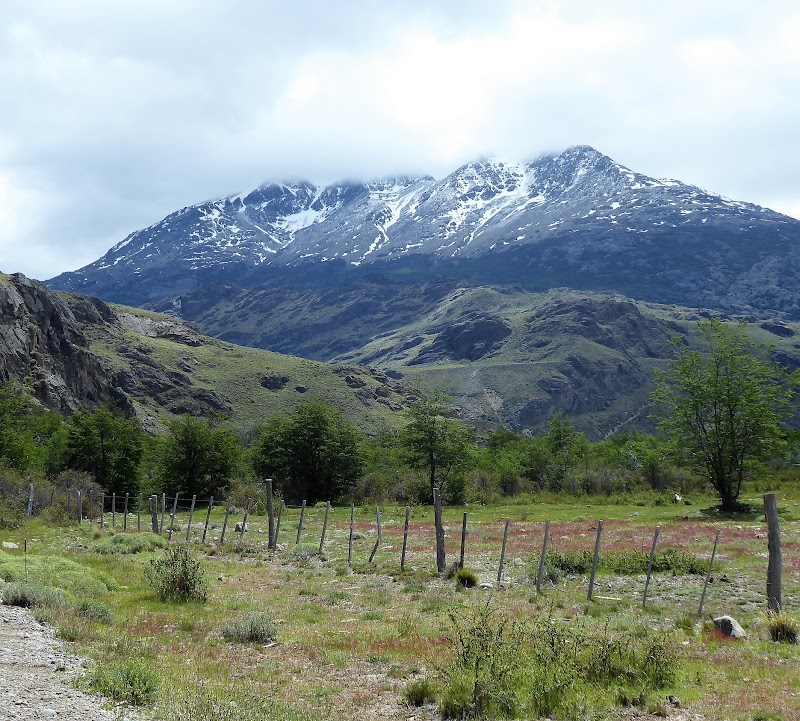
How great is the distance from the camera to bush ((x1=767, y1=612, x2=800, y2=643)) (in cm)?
1239

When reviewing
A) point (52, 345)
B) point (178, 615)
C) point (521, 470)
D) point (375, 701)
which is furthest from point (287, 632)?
point (52, 345)

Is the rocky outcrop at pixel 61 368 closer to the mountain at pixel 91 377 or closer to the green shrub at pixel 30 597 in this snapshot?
the mountain at pixel 91 377

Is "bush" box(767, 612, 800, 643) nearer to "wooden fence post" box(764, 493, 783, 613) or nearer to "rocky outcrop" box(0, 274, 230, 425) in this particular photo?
"wooden fence post" box(764, 493, 783, 613)

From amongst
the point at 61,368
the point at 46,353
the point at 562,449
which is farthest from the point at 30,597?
the point at 61,368

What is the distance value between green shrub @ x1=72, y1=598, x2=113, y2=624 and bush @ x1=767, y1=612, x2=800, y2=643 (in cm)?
1325

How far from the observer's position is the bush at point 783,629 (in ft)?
40.6

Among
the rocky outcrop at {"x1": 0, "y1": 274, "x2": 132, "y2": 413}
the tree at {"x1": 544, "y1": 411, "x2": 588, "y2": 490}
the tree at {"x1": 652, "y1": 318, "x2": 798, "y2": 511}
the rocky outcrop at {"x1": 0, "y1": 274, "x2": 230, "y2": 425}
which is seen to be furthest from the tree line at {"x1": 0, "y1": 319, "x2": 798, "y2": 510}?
the rocky outcrop at {"x1": 0, "y1": 274, "x2": 132, "y2": 413}

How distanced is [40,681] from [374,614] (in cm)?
817

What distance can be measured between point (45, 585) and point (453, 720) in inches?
432

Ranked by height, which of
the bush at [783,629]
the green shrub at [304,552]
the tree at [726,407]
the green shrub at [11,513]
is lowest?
the green shrub at [11,513]

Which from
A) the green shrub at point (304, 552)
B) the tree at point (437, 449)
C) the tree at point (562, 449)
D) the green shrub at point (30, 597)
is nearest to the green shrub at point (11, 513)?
the green shrub at point (304, 552)

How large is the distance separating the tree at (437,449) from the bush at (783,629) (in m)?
45.1

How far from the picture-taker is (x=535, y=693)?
8781mm

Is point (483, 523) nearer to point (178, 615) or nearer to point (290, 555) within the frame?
point (290, 555)
